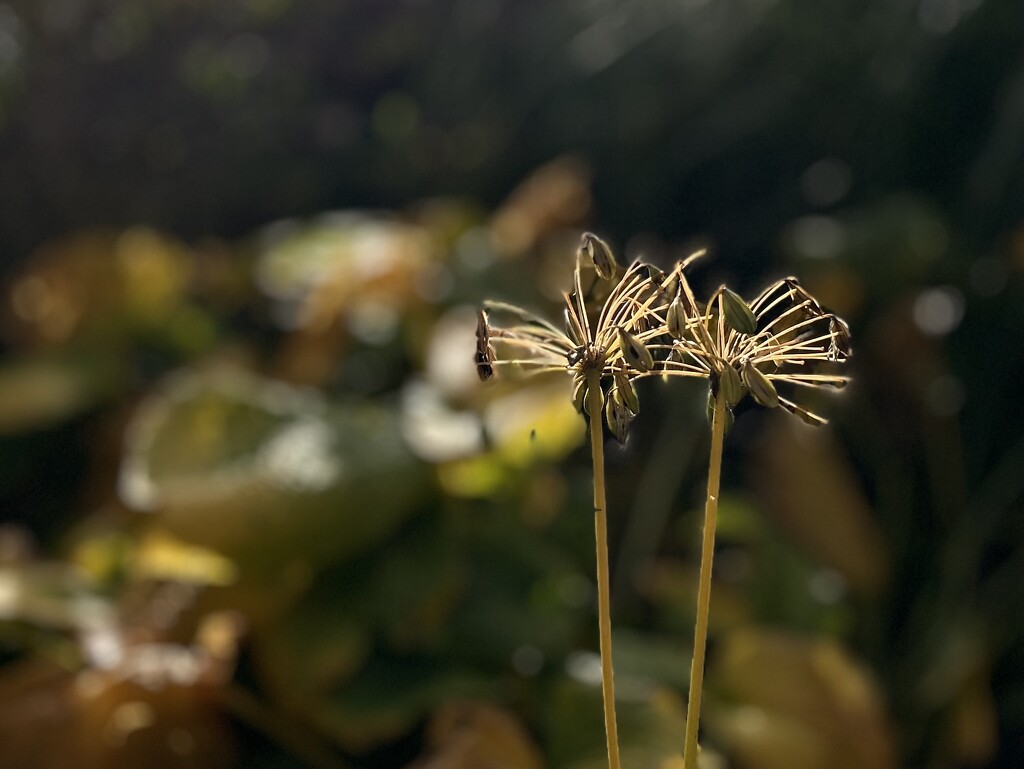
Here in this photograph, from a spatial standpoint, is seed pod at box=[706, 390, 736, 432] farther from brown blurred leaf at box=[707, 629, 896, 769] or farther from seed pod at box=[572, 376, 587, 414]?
brown blurred leaf at box=[707, 629, 896, 769]

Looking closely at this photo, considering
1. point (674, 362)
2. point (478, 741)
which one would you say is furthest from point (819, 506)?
point (674, 362)

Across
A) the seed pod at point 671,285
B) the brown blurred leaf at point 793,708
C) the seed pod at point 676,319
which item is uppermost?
the seed pod at point 671,285

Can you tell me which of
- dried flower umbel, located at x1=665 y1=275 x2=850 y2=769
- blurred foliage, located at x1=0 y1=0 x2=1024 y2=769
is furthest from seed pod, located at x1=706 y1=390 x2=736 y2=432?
blurred foliage, located at x1=0 y1=0 x2=1024 y2=769

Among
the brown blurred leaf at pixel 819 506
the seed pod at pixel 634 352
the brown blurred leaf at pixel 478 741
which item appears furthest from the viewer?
the brown blurred leaf at pixel 819 506

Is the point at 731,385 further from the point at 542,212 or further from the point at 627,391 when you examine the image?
the point at 542,212

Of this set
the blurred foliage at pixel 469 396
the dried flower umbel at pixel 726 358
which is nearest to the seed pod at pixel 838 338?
the dried flower umbel at pixel 726 358

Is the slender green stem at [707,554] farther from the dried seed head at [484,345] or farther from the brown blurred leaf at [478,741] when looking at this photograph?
the brown blurred leaf at [478,741]

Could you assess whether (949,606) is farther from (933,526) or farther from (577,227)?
(577,227)
